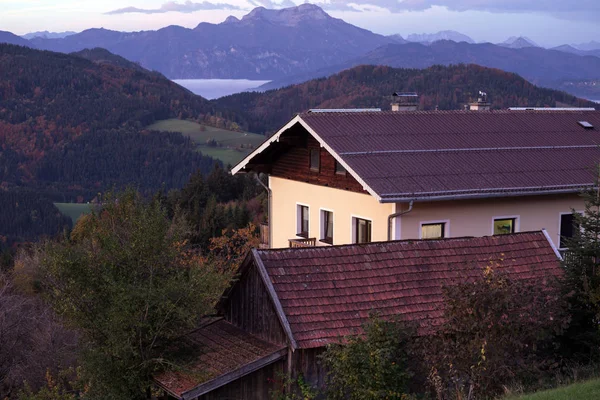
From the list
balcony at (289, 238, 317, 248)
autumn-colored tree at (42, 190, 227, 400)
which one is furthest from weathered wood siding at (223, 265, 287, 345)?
balcony at (289, 238, 317, 248)

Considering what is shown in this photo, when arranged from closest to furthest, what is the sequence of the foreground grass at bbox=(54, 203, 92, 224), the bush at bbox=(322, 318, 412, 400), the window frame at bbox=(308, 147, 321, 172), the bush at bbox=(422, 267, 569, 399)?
1. the bush at bbox=(322, 318, 412, 400)
2. the bush at bbox=(422, 267, 569, 399)
3. the window frame at bbox=(308, 147, 321, 172)
4. the foreground grass at bbox=(54, 203, 92, 224)

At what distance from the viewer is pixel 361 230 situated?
22.2m

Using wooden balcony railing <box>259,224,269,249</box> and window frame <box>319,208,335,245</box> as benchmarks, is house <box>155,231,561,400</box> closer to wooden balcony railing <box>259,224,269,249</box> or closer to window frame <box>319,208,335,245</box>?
window frame <box>319,208,335,245</box>

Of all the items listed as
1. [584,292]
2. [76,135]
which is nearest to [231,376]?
[584,292]

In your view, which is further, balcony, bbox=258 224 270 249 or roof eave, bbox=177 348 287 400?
balcony, bbox=258 224 270 249

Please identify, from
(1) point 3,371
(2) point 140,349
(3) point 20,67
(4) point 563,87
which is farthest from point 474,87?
(3) point 20,67

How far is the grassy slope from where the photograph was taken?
11651 centimetres

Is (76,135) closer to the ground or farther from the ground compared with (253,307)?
farther from the ground

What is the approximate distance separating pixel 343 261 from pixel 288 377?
89.7 inches

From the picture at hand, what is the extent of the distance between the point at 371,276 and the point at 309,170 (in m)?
11.1

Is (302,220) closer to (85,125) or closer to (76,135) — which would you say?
(76,135)

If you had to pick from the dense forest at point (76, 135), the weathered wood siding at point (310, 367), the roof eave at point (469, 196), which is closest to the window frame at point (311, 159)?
the roof eave at point (469, 196)

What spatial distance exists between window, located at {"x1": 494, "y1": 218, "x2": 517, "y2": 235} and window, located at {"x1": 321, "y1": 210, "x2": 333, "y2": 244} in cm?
471

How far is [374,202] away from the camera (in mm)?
21375
